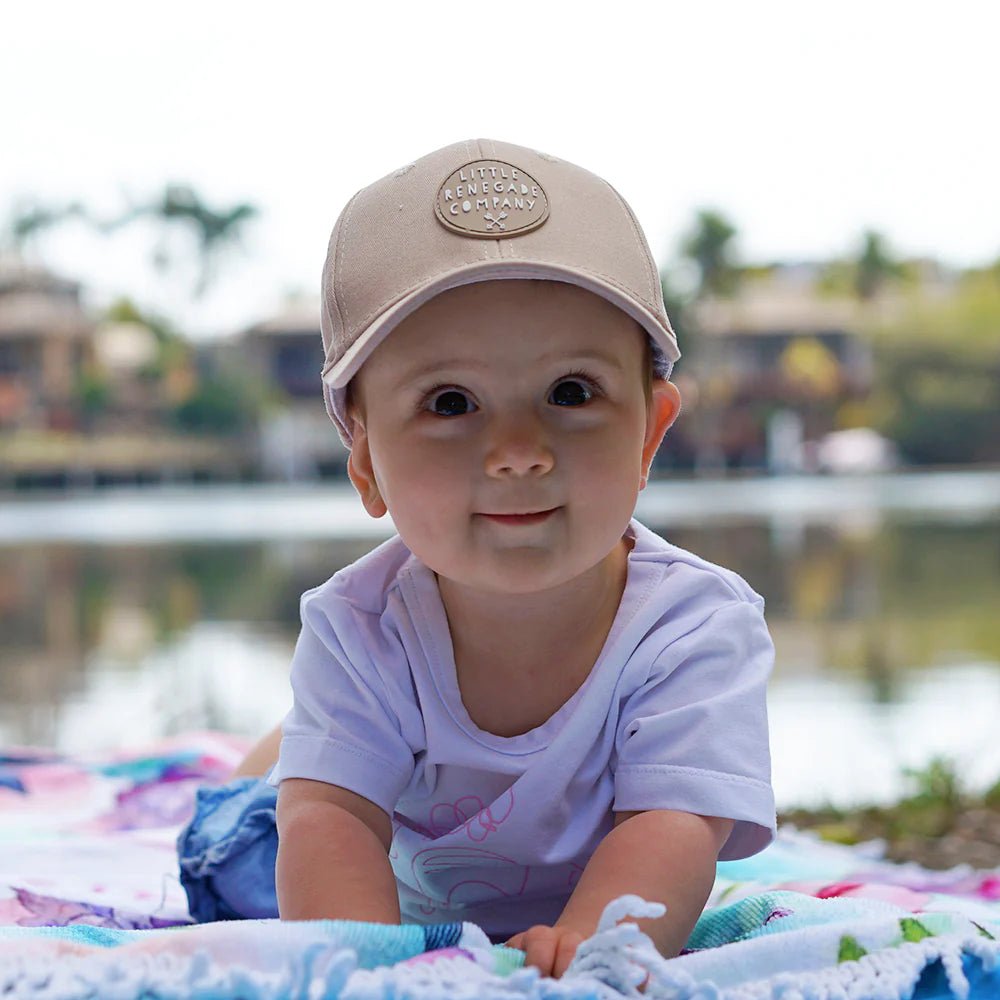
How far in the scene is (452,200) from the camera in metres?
1.03

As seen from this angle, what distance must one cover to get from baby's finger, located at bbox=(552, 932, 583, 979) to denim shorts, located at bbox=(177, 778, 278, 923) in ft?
1.86

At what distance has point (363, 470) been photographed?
116 cm

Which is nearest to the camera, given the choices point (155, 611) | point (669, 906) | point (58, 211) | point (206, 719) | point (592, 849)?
point (669, 906)

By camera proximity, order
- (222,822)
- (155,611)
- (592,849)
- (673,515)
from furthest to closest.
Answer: (673,515)
(155,611)
(222,822)
(592,849)

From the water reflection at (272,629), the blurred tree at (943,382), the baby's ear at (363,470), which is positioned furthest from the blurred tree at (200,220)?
the baby's ear at (363,470)

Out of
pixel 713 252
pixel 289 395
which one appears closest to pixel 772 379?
pixel 713 252

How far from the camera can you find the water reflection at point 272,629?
11.2 feet

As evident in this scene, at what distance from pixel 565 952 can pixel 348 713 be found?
294mm

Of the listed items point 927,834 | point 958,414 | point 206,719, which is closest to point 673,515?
point 206,719

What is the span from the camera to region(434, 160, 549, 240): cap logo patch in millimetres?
1011

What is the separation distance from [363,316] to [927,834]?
1555 mm

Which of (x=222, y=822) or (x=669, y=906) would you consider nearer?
(x=669, y=906)

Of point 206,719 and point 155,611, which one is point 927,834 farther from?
point 155,611

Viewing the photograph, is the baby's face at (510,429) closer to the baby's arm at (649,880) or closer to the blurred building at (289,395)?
the baby's arm at (649,880)
